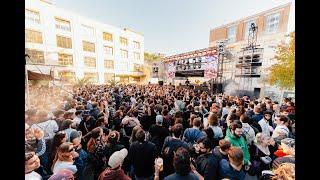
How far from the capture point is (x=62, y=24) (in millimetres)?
27750

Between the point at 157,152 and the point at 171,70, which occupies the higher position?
the point at 171,70

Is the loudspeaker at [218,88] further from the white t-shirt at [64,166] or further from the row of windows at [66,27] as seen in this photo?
the row of windows at [66,27]

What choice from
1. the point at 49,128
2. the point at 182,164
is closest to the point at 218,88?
the point at 49,128

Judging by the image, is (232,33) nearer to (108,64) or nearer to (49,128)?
(108,64)

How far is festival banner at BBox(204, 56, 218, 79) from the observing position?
19.1 metres

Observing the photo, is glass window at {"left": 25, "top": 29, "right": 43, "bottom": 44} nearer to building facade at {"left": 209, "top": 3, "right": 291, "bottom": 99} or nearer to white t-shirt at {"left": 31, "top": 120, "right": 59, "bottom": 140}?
building facade at {"left": 209, "top": 3, "right": 291, "bottom": 99}

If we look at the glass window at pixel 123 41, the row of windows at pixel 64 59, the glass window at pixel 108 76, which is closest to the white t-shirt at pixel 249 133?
the row of windows at pixel 64 59

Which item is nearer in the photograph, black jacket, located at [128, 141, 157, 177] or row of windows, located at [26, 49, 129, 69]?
black jacket, located at [128, 141, 157, 177]

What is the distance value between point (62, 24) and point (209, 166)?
102 feet

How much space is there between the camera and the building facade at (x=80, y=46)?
979 inches

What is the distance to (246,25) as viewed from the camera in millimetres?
24578

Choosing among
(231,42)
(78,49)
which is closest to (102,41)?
(78,49)

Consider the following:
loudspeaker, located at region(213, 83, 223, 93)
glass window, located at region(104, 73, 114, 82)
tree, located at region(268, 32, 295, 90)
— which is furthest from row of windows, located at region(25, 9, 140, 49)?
tree, located at region(268, 32, 295, 90)

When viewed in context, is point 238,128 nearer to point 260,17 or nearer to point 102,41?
point 260,17
